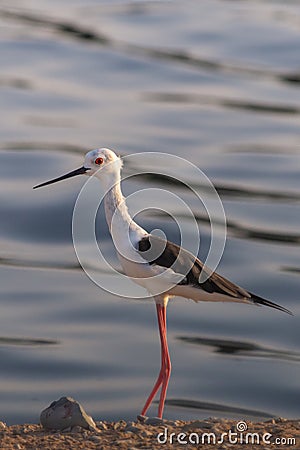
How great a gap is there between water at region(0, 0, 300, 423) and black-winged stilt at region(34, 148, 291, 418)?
3.63 metres

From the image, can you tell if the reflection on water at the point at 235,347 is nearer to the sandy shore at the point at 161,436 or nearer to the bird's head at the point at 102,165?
the bird's head at the point at 102,165

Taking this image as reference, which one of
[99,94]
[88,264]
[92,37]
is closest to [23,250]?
[88,264]

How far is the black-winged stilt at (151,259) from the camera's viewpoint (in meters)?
11.0

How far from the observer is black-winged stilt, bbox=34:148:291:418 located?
11047mm

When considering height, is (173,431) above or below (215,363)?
below

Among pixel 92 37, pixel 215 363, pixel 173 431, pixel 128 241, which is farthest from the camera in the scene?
pixel 92 37

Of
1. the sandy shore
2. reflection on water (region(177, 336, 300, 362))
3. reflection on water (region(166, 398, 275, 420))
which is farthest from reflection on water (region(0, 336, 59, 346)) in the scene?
the sandy shore

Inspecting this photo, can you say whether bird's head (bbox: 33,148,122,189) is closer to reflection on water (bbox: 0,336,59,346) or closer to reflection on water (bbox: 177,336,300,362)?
reflection on water (bbox: 0,336,59,346)

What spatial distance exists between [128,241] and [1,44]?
21.9 meters

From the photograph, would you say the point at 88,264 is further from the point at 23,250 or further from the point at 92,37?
the point at 92,37

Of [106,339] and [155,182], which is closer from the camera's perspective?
[106,339]

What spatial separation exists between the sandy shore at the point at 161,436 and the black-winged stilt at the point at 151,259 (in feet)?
3.83

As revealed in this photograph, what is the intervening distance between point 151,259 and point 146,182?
11173mm

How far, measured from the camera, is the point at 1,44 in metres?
32.2
